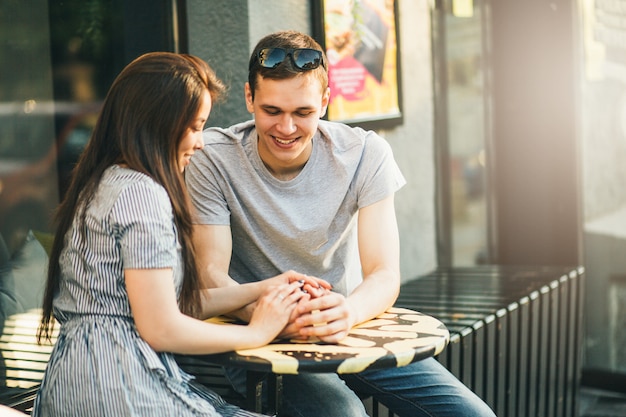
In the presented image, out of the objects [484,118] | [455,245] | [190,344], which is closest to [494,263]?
[455,245]

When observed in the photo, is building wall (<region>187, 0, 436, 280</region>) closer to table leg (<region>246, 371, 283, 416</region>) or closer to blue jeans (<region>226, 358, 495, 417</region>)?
blue jeans (<region>226, 358, 495, 417</region>)

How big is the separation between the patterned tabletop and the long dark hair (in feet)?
0.92

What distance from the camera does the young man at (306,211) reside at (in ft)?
9.32

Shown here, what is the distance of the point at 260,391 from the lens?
255cm

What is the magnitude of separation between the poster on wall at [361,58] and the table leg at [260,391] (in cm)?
202

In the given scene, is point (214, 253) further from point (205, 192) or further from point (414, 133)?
point (414, 133)

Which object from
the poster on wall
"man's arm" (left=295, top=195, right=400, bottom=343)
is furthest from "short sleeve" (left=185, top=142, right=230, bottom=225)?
the poster on wall

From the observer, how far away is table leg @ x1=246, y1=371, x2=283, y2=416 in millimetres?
2506

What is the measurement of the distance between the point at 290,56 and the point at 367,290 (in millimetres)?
763

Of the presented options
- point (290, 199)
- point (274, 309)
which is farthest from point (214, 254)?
point (274, 309)

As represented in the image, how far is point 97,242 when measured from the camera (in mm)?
2215

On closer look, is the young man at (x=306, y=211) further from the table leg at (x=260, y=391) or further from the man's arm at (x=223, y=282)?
the table leg at (x=260, y=391)

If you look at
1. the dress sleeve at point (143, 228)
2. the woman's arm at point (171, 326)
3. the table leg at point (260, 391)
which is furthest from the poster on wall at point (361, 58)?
the dress sleeve at point (143, 228)

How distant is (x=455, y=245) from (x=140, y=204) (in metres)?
4.05
